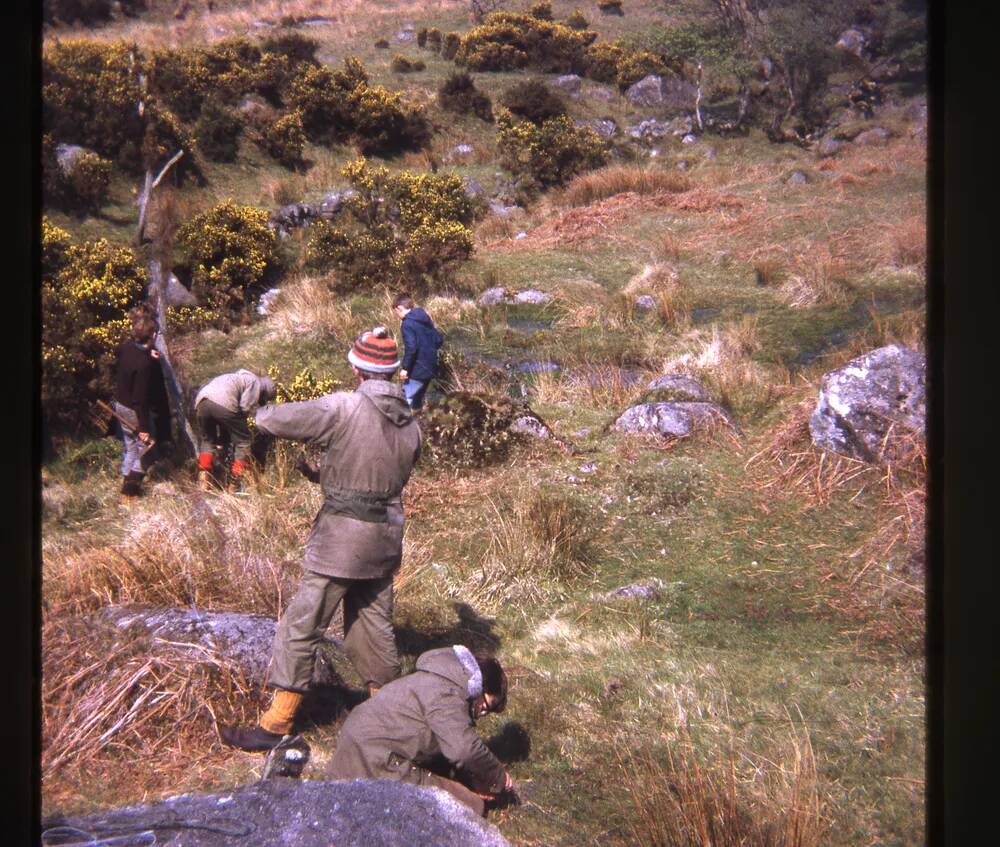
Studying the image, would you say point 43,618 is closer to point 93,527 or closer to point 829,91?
point 93,527

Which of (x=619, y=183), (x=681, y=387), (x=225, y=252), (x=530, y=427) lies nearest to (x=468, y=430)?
(x=530, y=427)

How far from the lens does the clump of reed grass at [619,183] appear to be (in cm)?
795

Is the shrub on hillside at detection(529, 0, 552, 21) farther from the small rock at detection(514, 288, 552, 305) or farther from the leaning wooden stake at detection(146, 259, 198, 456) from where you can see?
the leaning wooden stake at detection(146, 259, 198, 456)

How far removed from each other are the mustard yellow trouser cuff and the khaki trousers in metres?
0.06

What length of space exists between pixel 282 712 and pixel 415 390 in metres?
3.49

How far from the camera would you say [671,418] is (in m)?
6.80

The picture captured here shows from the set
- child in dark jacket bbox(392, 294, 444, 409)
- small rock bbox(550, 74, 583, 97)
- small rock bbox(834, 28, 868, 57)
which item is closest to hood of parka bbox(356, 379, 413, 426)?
child in dark jacket bbox(392, 294, 444, 409)

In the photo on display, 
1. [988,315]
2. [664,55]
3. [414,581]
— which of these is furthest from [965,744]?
[664,55]

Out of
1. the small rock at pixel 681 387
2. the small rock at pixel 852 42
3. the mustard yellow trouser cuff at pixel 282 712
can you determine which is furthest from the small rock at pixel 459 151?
the mustard yellow trouser cuff at pixel 282 712

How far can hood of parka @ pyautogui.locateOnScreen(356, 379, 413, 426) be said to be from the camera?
3850 mm

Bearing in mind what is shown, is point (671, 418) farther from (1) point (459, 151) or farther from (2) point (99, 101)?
(2) point (99, 101)

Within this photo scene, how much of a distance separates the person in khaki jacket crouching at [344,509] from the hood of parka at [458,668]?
0.49 meters

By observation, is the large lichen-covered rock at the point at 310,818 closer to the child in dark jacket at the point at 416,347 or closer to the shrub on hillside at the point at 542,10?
the child in dark jacket at the point at 416,347

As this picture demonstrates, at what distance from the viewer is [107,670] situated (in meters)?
4.01
